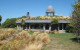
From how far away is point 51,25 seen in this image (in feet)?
101

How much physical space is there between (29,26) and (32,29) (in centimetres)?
133

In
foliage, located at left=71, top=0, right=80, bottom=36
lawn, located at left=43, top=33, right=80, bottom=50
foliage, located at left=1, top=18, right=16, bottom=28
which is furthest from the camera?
foliage, located at left=1, top=18, right=16, bottom=28

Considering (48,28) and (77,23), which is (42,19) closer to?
(48,28)

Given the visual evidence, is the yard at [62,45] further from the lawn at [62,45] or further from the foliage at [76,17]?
the foliage at [76,17]

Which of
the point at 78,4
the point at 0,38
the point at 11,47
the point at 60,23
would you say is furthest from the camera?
the point at 60,23

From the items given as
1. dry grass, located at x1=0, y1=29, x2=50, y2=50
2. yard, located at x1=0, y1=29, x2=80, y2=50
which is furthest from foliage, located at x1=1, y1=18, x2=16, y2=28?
yard, located at x1=0, y1=29, x2=80, y2=50

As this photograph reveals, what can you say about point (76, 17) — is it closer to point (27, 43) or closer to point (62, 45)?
point (62, 45)

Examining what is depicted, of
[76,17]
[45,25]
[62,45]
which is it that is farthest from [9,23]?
[62,45]

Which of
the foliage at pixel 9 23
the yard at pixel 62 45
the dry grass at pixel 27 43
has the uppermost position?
the foliage at pixel 9 23

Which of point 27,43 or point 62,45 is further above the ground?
point 27,43

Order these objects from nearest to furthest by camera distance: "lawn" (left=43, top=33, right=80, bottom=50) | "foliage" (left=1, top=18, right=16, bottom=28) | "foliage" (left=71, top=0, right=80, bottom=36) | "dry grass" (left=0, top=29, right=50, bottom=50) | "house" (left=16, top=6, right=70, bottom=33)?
"dry grass" (left=0, top=29, right=50, bottom=50)
"lawn" (left=43, top=33, right=80, bottom=50)
"foliage" (left=71, top=0, right=80, bottom=36)
"house" (left=16, top=6, right=70, bottom=33)
"foliage" (left=1, top=18, right=16, bottom=28)

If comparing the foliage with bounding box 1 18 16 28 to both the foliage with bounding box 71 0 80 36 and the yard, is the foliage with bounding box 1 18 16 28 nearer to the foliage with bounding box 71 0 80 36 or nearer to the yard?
the yard

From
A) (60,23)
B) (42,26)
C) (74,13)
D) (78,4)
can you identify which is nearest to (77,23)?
(74,13)

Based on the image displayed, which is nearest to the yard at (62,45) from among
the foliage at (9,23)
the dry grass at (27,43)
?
the dry grass at (27,43)
